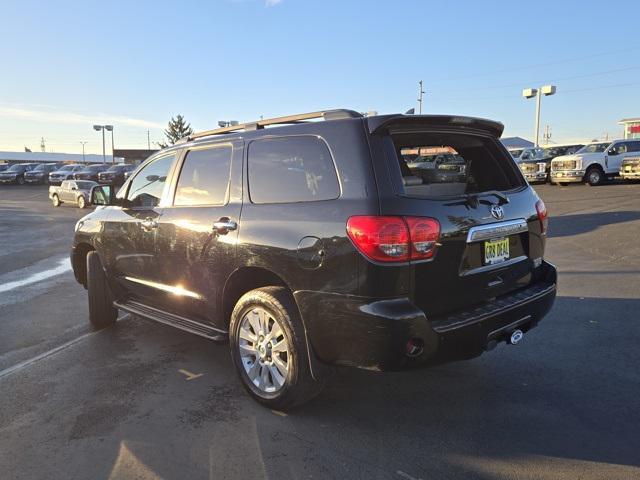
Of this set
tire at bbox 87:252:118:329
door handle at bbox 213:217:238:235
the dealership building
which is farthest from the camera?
the dealership building

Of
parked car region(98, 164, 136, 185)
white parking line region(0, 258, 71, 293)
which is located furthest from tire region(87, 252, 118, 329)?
parked car region(98, 164, 136, 185)

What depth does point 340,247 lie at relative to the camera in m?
2.94

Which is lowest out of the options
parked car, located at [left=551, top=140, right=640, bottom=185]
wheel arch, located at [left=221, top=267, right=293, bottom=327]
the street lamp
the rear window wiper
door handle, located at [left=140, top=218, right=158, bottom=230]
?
wheel arch, located at [left=221, top=267, right=293, bottom=327]

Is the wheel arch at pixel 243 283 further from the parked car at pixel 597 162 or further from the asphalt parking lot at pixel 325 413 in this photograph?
the parked car at pixel 597 162

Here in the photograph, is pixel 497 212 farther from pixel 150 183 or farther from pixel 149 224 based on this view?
pixel 150 183

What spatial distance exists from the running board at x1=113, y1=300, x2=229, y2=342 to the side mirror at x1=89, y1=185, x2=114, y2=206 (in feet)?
3.41

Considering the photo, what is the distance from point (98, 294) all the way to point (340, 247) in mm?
3491

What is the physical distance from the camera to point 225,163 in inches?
155

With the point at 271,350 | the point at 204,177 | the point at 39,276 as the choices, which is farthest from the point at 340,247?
the point at 39,276

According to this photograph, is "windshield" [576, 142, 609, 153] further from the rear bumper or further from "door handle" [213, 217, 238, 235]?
"door handle" [213, 217, 238, 235]

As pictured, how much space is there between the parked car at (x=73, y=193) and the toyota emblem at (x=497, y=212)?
23.4 meters

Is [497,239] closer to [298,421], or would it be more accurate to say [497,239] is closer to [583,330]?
[298,421]

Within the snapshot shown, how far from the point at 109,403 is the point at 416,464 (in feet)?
7.22

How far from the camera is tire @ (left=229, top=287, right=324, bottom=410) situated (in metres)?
3.23
